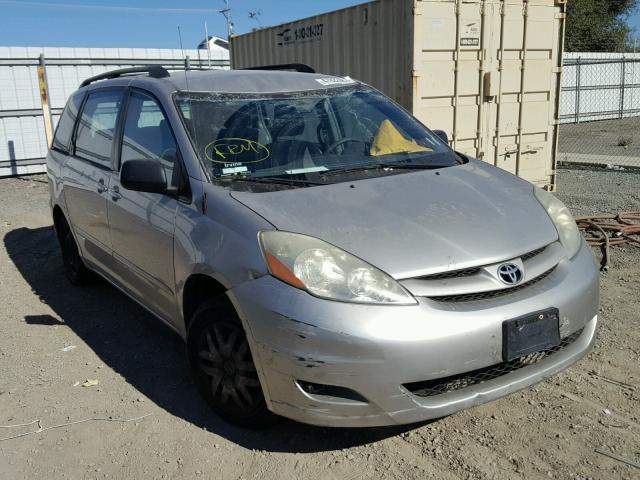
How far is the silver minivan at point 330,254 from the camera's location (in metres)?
2.55

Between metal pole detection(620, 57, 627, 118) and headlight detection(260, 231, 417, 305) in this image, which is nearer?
headlight detection(260, 231, 417, 305)

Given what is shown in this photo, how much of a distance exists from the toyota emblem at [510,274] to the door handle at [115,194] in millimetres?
2501

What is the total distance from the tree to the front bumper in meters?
31.9

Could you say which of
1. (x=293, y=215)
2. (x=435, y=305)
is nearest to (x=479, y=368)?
(x=435, y=305)

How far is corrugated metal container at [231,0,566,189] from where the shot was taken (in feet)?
24.9

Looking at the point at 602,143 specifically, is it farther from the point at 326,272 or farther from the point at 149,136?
the point at 326,272

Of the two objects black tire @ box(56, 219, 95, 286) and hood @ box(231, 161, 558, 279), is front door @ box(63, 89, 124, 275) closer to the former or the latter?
black tire @ box(56, 219, 95, 286)

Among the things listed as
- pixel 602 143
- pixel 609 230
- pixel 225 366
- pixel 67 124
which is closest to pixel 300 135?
pixel 225 366

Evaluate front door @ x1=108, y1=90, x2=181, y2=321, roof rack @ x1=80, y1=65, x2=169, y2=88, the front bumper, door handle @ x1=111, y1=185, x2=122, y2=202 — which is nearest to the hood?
the front bumper

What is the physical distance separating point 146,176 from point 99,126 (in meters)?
1.61

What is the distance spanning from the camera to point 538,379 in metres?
2.80

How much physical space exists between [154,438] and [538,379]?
190cm

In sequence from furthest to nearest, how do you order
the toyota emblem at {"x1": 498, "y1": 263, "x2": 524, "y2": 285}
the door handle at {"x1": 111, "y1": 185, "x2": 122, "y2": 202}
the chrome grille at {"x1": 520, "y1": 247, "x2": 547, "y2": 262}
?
1. the door handle at {"x1": 111, "y1": 185, "x2": 122, "y2": 202}
2. the chrome grille at {"x1": 520, "y1": 247, "x2": 547, "y2": 262}
3. the toyota emblem at {"x1": 498, "y1": 263, "x2": 524, "y2": 285}

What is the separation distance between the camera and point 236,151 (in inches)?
137
